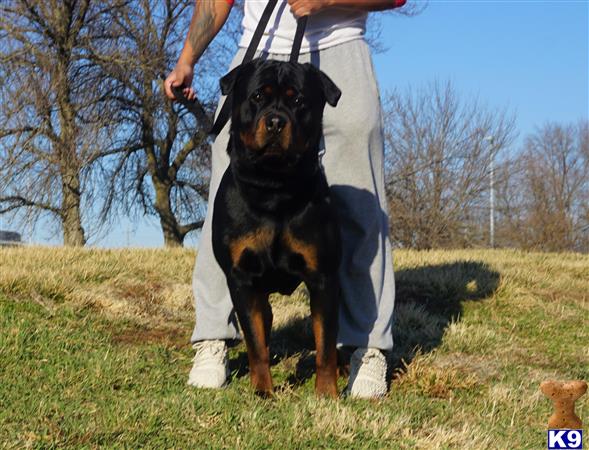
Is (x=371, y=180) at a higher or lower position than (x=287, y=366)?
higher

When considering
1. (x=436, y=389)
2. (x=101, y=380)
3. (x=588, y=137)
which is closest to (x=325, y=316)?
(x=436, y=389)

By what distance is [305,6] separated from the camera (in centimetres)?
316

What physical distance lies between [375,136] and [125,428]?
70.0 inches

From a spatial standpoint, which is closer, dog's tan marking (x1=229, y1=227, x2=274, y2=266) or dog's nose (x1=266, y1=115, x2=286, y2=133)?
dog's nose (x1=266, y1=115, x2=286, y2=133)

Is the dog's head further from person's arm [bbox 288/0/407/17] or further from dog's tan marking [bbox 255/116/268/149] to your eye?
person's arm [bbox 288/0/407/17]

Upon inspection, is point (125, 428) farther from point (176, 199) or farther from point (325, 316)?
point (176, 199)

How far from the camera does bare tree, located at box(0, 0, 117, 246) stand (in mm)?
14195

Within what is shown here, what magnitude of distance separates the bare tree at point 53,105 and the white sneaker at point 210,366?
11779 millimetres

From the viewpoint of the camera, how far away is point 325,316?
2.96 meters

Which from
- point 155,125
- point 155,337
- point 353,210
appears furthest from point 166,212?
point 353,210

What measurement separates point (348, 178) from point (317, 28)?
2.36 ft

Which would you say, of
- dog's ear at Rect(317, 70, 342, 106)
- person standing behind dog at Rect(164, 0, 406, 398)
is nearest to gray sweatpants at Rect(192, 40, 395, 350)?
person standing behind dog at Rect(164, 0, 406, 398)

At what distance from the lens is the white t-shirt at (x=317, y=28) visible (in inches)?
137

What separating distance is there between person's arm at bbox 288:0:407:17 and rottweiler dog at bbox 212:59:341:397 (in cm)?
33
